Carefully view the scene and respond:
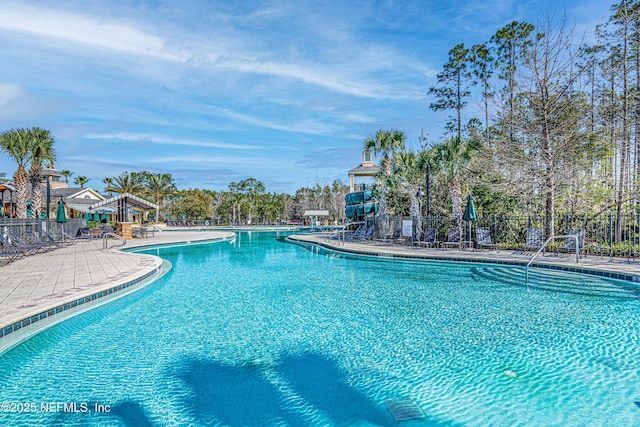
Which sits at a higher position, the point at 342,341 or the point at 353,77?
the point at 353,77

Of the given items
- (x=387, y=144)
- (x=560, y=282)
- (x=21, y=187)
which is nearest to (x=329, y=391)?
(x=560, y=282)

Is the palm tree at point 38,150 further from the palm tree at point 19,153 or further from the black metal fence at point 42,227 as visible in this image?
the black metal fence at point 42,227

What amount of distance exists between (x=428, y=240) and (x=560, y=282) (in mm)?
7576

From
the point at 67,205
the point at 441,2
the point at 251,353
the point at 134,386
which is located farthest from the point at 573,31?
the point at 67,205

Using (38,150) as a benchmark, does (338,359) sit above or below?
below

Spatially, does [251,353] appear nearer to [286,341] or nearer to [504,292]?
[286,341]

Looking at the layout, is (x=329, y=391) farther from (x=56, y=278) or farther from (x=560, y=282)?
(x=560, y=282)

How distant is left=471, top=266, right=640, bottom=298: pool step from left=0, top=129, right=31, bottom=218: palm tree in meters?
20.0

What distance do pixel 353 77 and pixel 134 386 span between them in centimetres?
2088

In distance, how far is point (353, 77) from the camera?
21781 millimetres

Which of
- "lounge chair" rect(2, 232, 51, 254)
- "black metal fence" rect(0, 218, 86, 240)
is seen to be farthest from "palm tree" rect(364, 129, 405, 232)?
"black metal fence" rect(0, 218, 86, 240)

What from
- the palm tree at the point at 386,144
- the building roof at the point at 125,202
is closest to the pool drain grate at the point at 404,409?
the palm tree at the point at 386,144

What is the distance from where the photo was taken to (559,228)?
1430cm

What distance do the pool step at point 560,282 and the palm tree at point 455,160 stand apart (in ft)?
15.9
